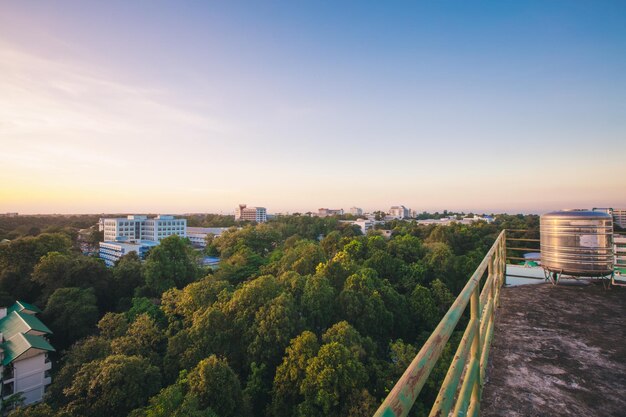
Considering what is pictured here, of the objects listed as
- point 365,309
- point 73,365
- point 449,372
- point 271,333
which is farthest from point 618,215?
point 73,365

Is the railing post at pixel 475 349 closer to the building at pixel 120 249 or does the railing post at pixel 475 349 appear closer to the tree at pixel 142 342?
the tree at pixel 142 342

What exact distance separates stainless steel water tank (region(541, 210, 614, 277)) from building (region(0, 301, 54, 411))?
20.4 meters

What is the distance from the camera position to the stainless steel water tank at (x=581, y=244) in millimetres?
4629

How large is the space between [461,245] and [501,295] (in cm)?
3844

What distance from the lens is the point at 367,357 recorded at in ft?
45.0

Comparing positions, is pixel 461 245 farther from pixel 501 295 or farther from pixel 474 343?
pixel 474 343

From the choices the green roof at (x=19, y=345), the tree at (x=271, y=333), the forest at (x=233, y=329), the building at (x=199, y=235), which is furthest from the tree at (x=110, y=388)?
the building at (x=199, y=235)

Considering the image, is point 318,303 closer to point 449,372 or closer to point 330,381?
point 330,381

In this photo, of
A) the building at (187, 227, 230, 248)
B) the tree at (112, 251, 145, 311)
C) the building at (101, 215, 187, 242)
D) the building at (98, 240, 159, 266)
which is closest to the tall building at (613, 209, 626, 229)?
the tree at (112, 251, 145, 311)

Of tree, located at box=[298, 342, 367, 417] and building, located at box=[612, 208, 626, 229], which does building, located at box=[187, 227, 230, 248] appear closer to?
tree, located at box=[298, 342, 367, 417]

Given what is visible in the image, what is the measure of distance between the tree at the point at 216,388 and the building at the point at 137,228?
53.3 meters

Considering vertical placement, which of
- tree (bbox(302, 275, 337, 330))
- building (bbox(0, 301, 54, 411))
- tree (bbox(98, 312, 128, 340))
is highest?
tree (bbox(302, 275, 337, 330))

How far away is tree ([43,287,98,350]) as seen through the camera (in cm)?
1902

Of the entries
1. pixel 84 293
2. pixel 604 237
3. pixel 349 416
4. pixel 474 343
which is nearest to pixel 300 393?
pixel 349 416
